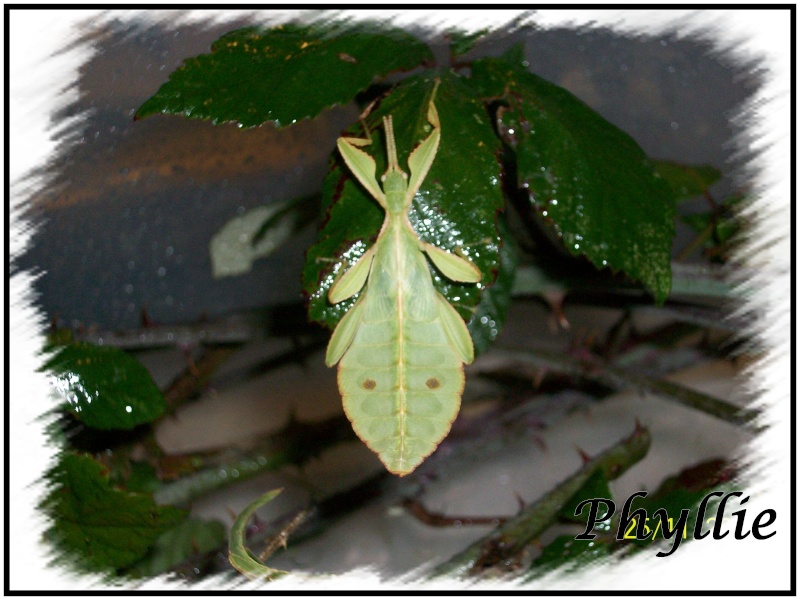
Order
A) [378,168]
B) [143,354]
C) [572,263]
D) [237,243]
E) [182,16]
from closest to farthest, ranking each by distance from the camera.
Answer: [378,168], [182,16], [572,263], [237,243], [143,354]

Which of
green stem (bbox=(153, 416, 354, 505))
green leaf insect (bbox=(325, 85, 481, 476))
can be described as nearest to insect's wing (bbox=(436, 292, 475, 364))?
green leaf insect (bbox=(325, 85, 481, 476))

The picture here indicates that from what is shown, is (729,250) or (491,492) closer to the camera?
(729,250)

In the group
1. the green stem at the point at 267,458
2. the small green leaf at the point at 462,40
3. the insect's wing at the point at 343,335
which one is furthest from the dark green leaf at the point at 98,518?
the small green leaf at the point at 462,40

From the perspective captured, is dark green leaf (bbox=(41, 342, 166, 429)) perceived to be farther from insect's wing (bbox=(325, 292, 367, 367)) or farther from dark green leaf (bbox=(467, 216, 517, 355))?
dark green leaf (bbox=(467, 216, 517, 355))

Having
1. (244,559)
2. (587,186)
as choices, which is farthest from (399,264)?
(244,559)

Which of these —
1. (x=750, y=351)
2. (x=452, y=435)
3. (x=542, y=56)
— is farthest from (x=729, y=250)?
(x=452, y=435)

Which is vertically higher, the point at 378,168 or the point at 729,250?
the point at 378,168

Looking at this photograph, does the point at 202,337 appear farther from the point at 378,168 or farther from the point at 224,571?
the point at 378,168

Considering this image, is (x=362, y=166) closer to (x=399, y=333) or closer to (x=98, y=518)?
(x=399, y=333)
